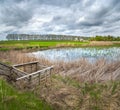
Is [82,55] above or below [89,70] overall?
above

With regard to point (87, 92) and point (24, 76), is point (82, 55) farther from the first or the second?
point (24, 76)

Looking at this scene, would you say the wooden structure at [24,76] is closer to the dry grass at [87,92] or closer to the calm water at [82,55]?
the dry grass at [87,92]

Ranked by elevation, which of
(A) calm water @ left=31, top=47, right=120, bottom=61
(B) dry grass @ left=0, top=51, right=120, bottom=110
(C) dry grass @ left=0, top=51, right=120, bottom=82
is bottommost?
(B) dry grass @ left=0, top=51, right=120, bottom=110

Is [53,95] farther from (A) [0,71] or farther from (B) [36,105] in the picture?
(A) [0,71]

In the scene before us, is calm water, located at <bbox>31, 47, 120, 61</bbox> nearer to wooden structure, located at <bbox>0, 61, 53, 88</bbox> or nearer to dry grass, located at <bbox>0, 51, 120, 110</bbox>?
dry grass, located at <bbox>0, 51, 120, 110</bbox>

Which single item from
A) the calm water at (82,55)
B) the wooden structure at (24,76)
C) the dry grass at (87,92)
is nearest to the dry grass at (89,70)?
the dry grass at (87,92)

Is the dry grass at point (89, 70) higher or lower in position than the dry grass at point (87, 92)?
higher

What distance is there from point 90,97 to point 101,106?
0.62 meters

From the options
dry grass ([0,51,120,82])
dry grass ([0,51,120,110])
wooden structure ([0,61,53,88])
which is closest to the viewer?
dry grass ([0,51,120,110])

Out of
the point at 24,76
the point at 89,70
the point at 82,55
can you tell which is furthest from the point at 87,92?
the point at 82,55

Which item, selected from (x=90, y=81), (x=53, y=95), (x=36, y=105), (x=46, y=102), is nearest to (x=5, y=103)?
(x=36, y=105)

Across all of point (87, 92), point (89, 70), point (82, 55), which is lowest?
point (87, 92)

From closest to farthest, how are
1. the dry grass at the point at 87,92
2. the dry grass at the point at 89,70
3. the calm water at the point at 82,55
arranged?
the dry grass at the point at 87,92 → the dry grass at the point at 89,70 → the calm water at the point at 82,55

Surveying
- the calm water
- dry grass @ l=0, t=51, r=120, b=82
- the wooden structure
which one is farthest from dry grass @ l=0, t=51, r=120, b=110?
Answer: the calm water
